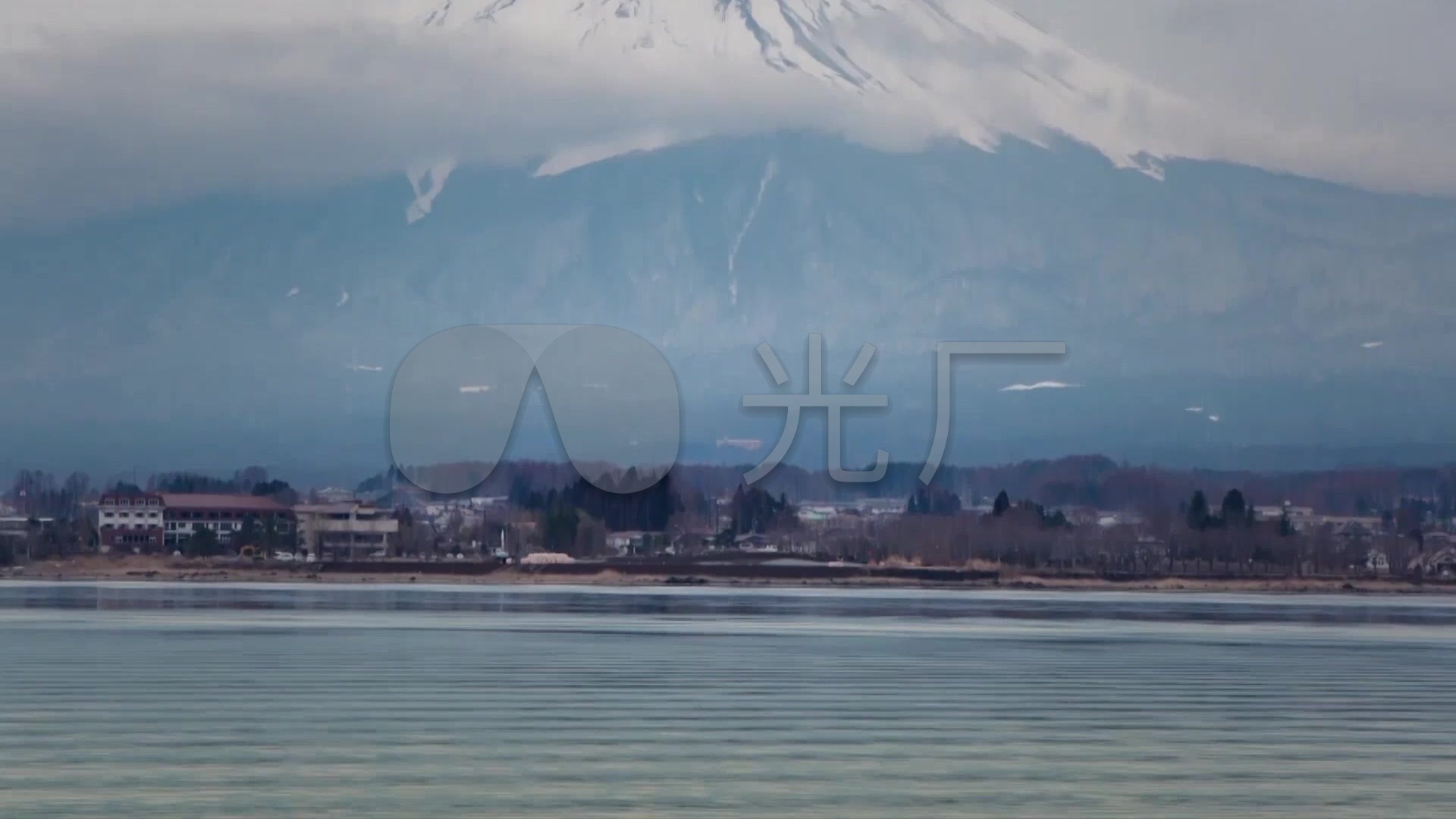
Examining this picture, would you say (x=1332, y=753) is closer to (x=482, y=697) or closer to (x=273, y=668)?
(x=482, y=697)

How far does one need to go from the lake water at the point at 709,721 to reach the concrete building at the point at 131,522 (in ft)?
225

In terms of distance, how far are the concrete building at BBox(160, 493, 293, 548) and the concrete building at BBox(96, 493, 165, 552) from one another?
0.53 m

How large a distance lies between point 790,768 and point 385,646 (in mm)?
A: 16842

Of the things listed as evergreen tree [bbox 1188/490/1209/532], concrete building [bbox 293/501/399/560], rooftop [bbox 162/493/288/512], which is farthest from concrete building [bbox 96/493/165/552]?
evergreen tree [bbox 1188/490/1209/532]

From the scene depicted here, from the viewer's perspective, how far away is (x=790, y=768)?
58.2 feet

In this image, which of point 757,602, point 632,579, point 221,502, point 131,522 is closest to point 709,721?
point 757,602

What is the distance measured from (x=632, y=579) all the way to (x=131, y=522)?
128 ft

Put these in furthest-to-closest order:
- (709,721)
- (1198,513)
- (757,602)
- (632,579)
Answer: (1198,513) < (632,579) < (757,602) < (709,721)

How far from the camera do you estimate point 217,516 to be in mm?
108562

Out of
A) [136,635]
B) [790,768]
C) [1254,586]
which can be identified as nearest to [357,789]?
[790,768]

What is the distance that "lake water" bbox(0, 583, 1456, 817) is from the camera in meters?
16.2

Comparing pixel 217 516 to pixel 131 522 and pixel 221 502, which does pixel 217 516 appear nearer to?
pixel 221 502

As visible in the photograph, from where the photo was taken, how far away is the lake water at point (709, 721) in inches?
636

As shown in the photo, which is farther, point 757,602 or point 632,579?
point 632,579
